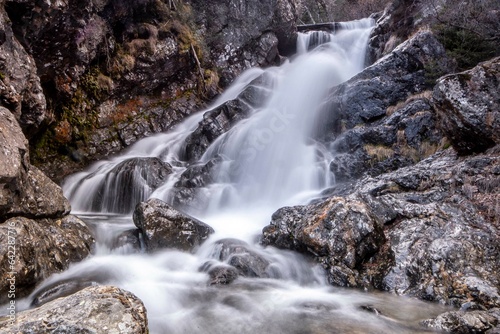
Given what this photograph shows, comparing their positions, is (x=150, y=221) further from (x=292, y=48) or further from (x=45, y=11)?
(x=292, y=48)

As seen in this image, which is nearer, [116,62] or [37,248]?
[37,248]

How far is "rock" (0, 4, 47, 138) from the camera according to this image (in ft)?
26.3

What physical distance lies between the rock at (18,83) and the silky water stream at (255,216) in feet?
10.1

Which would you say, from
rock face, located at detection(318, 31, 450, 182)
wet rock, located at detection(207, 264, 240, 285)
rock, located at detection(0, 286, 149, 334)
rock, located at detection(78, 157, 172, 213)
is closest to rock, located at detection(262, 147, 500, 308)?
wet rock, located at detection(207, 264, 240, 285)

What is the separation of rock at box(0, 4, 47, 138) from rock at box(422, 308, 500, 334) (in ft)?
30.9

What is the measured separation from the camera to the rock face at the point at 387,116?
10.1 meters

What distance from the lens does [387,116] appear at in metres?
11.4

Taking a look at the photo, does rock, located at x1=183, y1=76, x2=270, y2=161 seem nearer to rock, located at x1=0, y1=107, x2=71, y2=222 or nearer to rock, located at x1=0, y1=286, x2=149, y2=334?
rock, located at x1=0, y1=107, x2=71, y2=222

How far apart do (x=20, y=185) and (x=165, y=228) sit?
290cm

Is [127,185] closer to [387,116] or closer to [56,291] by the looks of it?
[56,291]

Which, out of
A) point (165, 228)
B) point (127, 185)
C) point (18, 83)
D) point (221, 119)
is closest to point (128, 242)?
point (165, 228)

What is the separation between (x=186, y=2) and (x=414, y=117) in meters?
14.7

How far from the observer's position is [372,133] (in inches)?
424

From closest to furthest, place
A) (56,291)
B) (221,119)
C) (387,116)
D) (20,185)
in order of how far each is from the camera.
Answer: (56,291)
(20,185)
(387,116)
(221,119)
